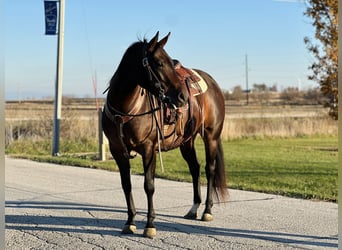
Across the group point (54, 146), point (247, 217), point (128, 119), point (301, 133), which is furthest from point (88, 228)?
point (301, 133)

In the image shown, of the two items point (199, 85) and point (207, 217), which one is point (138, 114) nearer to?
point (199, 85)

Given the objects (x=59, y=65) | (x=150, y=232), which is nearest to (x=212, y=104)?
(x=150, y=232)

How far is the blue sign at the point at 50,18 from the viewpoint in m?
18.2

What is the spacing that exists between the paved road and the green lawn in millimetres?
840

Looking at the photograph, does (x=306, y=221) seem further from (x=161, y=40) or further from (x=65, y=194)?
(x=65, y=194)

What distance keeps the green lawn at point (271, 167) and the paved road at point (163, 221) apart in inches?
33.1

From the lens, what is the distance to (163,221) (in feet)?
24.3

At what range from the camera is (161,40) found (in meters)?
6.36

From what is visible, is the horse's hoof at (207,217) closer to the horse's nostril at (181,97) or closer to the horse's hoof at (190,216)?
the horse's hoof at (190,216)

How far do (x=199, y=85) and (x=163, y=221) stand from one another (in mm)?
1982

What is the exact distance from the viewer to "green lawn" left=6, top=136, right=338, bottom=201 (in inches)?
397

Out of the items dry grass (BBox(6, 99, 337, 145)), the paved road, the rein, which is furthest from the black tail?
dry grass (BBox(6, 99, 337, 145))

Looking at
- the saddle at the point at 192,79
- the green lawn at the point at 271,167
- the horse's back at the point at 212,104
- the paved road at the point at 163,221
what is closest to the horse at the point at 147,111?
the saddle at the point at 192,79

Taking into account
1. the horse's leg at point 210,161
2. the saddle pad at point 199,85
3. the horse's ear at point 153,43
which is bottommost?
the horse's leg at point 210,161
